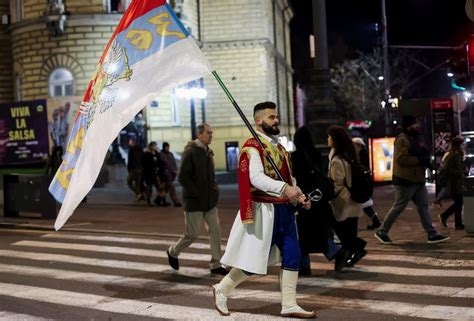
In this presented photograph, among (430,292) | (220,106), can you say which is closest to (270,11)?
(220,106)

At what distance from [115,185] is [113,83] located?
2491cm

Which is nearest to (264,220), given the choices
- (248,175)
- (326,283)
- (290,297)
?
(248,175)

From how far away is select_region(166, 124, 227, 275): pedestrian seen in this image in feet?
31.7

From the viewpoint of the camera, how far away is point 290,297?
689 cm

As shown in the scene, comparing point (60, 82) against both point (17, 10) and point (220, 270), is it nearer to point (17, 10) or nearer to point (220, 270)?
point (17, 10)

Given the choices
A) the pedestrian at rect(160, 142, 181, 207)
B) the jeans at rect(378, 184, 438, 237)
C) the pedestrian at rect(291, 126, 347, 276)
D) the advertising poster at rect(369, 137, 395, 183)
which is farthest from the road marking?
the advertising poster at rect(369, 137, 395, 183)

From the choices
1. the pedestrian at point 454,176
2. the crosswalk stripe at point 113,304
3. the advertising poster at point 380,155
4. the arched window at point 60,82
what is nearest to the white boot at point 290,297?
the crosswalk stripe at point 113,304

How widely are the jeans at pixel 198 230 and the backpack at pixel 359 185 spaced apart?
1.76m

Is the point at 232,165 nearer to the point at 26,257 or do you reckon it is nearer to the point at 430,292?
the point at 26,257

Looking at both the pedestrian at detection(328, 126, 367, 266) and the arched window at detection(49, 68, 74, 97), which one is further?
the arched window at detection(49, 68, 74, 97)

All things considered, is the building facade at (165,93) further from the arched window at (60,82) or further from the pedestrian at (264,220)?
the pedestrian at (264,220)

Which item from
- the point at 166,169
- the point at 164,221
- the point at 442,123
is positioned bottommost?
the point at 164,221

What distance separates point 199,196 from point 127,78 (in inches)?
115

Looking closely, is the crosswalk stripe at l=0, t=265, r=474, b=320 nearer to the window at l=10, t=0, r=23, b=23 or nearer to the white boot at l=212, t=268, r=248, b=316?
the white boot at l=212, t=268, r=248, b=316
